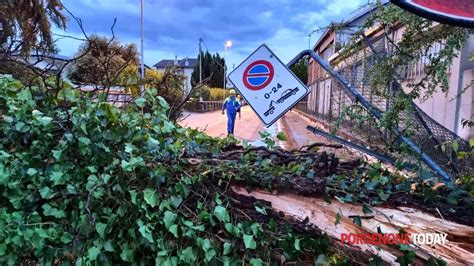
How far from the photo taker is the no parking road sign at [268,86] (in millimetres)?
3186

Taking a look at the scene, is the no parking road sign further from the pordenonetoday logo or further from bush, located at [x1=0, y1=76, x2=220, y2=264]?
the pordenonetoday logo

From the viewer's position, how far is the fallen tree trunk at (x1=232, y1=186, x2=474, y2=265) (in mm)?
1810

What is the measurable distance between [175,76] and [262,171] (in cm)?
123

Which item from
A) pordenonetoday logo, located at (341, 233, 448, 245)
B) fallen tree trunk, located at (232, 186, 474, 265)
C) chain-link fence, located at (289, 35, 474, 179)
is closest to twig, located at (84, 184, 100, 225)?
fallen tree trunk, located at (232, 186, 474, 265)

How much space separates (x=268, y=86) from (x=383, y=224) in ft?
5.48

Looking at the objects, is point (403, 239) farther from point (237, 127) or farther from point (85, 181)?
point (237, 127)

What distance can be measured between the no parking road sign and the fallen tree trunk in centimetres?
130

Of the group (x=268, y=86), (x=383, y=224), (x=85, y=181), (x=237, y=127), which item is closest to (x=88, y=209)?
(x=85, y=181)

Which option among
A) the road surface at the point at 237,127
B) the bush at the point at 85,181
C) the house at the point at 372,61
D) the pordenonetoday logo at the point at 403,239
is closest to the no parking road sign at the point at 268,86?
the road surface at the point at 237,127

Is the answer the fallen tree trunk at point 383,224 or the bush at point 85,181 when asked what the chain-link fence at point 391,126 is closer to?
the fallen tree trunk at point 383,224

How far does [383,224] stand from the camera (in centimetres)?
187

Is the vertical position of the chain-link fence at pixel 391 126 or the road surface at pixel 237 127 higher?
the chain-link fence at pixel 391 126

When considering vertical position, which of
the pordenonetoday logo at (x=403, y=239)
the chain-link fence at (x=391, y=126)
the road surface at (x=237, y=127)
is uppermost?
the chain-link fence at (x=391, y=126)

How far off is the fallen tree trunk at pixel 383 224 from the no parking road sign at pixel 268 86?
4.27 feet
